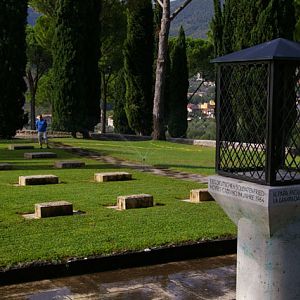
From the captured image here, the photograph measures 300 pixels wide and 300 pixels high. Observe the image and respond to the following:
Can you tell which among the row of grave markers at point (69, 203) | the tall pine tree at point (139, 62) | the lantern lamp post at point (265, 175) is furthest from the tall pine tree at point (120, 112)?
the lantern lamp post at point (265, 175)

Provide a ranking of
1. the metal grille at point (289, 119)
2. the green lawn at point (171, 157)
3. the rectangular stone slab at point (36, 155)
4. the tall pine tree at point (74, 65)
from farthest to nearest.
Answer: the tall pine tree at point (74, 65)
the rectangular stone slab at point (36, 155)
the green lawn at point (171, 157)
the metal grille at point (289, 119)

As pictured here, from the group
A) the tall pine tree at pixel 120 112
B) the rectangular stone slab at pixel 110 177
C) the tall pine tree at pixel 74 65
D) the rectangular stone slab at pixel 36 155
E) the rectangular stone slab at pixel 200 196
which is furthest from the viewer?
the tall pine tree at pixel 120 112

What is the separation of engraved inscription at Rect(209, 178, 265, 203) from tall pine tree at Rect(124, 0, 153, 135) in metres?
25.7

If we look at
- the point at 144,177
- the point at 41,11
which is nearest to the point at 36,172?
the point at 144,177

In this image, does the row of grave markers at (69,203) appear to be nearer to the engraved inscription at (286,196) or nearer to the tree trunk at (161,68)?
the engraved inscription at (286,196)

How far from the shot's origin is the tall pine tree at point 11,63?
81.1ft

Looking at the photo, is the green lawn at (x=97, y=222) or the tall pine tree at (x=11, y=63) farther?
the tall pine tree at (x=11, y=63)

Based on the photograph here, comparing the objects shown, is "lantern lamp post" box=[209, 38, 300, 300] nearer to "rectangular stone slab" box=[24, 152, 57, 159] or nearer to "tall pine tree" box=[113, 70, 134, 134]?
"rectangular stone slab" box=[24, 152, 57, 159]

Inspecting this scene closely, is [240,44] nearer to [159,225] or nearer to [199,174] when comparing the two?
[199,174]

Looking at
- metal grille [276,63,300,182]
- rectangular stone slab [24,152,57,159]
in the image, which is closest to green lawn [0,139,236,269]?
metal grille [276,63,300,182]

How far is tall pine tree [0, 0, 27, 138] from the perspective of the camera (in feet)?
81.1

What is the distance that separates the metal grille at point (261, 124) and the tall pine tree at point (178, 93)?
94.5ft

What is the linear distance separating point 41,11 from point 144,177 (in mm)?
23429

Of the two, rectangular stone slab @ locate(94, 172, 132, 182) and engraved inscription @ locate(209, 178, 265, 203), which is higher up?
Answer: engraved inscription @ locate(209, 178, 265, 203)
